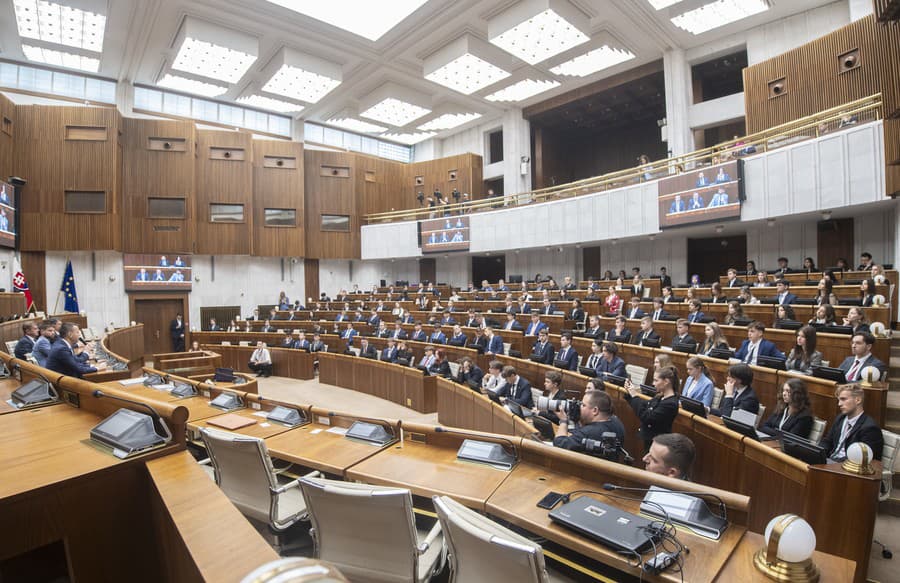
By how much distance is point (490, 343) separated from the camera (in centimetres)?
712

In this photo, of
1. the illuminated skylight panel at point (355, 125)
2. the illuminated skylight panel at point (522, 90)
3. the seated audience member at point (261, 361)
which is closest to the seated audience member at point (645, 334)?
the seated audience member at point (261, 361)

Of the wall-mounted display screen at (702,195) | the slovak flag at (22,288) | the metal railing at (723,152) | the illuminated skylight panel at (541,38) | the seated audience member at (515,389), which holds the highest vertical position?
the illuminated skylight panel at (541,38)

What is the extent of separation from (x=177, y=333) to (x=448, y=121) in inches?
479

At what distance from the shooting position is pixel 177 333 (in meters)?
13.4

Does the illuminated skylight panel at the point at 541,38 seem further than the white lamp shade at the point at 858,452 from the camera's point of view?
Yes

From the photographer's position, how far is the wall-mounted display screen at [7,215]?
1050 cm

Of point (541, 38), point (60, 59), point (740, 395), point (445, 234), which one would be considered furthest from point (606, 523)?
point (60, 59)

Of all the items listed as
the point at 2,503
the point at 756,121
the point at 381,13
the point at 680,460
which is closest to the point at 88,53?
the point at 381,13

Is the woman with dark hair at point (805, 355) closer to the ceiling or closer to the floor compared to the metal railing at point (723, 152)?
closer to the floor

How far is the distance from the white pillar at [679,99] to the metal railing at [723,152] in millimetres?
1633

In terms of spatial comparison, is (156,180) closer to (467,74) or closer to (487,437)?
(467,74)

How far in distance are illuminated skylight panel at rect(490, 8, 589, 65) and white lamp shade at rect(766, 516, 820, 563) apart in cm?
1135

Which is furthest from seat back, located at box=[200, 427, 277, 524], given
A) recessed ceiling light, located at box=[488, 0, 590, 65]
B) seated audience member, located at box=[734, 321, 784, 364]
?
recessed ceiling light, located at box=[488, 0, 590, 65]

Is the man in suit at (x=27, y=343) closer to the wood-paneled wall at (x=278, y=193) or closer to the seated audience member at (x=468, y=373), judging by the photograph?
the seated audience member at (x=468, y=373)
